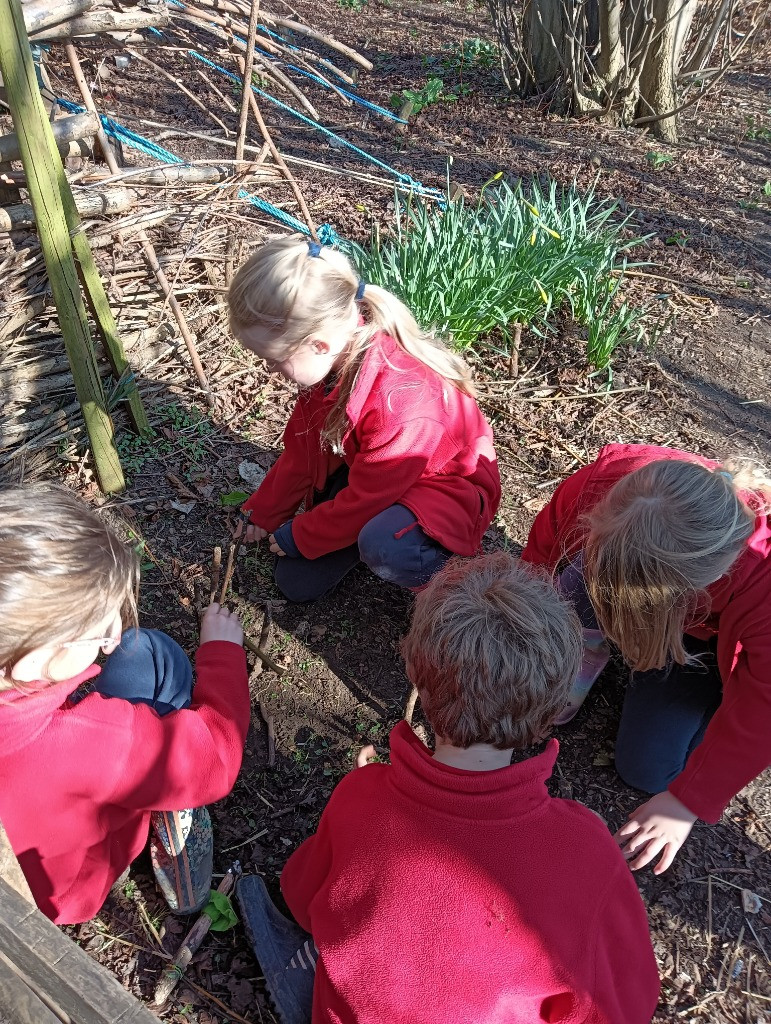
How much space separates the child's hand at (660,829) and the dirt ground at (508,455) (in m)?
0.19

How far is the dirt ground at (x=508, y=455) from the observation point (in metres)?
1.84

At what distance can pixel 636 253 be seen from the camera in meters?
4.32

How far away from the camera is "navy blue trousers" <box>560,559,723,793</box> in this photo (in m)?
2.09

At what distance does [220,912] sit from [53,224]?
195 cm

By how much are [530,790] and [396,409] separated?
118 cm

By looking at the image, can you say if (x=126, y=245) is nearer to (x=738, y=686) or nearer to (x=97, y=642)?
(x=97, y=642)

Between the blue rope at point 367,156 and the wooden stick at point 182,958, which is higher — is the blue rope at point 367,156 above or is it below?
above

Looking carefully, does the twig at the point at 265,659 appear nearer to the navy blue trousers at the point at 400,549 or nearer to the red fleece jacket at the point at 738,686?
the navy blue trousers at the point at 400,549

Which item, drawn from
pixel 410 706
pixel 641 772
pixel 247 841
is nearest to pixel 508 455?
pixel 410 706

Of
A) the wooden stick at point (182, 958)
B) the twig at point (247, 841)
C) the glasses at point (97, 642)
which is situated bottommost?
the wooden stick at point (182, 958)

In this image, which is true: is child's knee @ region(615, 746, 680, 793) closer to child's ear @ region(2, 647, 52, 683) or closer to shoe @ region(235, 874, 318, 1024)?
shoe @ region(235, 874, 318, 1024)

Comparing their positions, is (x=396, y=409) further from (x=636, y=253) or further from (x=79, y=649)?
(x=636, y=253)

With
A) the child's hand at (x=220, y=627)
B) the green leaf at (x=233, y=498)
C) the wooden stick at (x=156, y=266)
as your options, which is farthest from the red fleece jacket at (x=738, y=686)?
the wooden stick at (x=156, y=266)

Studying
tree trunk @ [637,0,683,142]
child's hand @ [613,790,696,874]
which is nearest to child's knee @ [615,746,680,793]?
child's hand @ [613,790,696,874]
